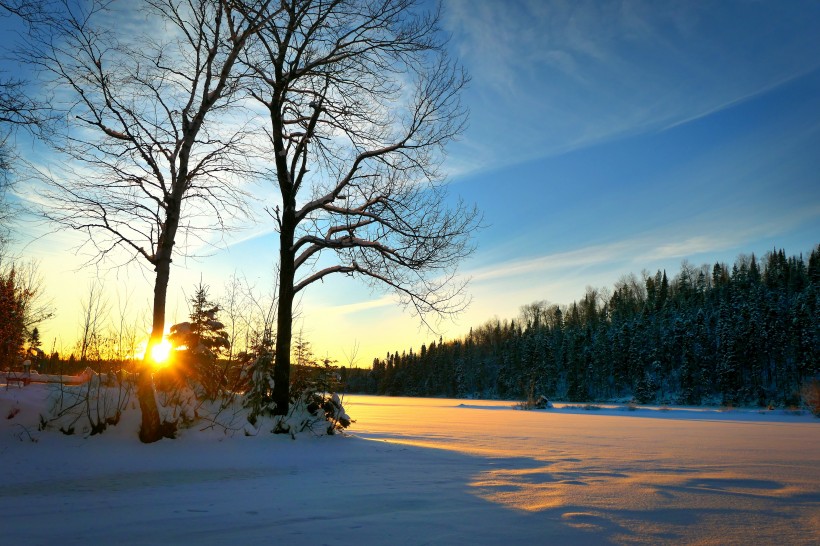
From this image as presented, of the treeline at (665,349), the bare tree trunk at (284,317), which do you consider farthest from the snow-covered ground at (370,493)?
the treeline at (665,349)

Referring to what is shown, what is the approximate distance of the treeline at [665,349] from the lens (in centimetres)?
6106

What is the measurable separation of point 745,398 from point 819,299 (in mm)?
16254

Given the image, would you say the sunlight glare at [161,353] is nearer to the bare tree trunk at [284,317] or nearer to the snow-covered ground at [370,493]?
the snow-covered ground at [370,493]

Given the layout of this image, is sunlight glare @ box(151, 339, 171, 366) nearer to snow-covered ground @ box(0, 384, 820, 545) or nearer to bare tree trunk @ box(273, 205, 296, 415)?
snow-covered ground @ box(0, 384, 820, 545)

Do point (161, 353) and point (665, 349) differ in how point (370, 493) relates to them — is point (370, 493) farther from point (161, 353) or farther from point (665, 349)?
point (665, 349)

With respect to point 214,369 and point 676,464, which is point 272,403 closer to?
point 214,369

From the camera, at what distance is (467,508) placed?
4.10 metres

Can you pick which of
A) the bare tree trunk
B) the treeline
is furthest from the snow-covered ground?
the treeline

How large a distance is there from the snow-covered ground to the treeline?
3823 centimetres

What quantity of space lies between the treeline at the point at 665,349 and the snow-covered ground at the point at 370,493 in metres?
38.2

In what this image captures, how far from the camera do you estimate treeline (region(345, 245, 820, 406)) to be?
6106cm

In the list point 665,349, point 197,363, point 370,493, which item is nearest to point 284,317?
point 197,363

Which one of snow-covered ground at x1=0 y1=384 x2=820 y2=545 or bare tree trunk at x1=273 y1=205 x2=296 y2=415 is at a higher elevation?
bare tree trunk at x1=273 y1=205 x2=296 y2=415

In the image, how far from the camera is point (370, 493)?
4691 mm
